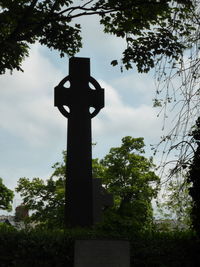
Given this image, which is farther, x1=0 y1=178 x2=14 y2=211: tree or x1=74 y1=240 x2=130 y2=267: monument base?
x1=0 y1=178 x2=14 y2=211: tree

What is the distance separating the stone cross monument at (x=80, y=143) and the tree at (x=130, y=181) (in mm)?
15832

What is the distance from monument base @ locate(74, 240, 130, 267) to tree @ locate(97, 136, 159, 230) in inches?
688

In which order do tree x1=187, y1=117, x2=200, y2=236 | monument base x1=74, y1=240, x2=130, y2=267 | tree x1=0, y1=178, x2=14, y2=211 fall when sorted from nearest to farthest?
1. monument base x1=74, y1=240, x2=130, y2=267
2. tree x1=187, y1=117, x2=200, y2=236
3. tree x1=0, y1=178, x2=14, y2=211

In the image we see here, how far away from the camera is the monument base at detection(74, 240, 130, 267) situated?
7.58m

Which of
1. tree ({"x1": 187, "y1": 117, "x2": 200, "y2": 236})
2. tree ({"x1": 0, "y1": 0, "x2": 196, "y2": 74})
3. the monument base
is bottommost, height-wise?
the monument base

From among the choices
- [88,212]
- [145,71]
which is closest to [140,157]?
[145,71]

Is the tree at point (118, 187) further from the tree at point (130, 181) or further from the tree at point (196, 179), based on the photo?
the tree at point (196, 179)

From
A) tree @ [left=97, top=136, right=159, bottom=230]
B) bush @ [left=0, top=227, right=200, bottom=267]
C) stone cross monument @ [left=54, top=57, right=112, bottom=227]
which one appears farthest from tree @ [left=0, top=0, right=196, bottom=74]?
tree @ [left=97, top=136, right=159, bottom=230]

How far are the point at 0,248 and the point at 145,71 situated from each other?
20.2ft

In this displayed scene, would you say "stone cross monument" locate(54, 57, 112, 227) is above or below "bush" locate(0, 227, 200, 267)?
above

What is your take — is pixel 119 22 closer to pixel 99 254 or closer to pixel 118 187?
pixel 99 254

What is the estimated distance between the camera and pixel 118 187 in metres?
28.0

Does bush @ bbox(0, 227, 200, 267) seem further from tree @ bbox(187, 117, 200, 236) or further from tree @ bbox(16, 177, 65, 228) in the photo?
tree @ bbox(16, 177, 65, 228)

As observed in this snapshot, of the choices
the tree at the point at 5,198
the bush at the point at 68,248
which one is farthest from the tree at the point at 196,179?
the tree at the point at 5,198
